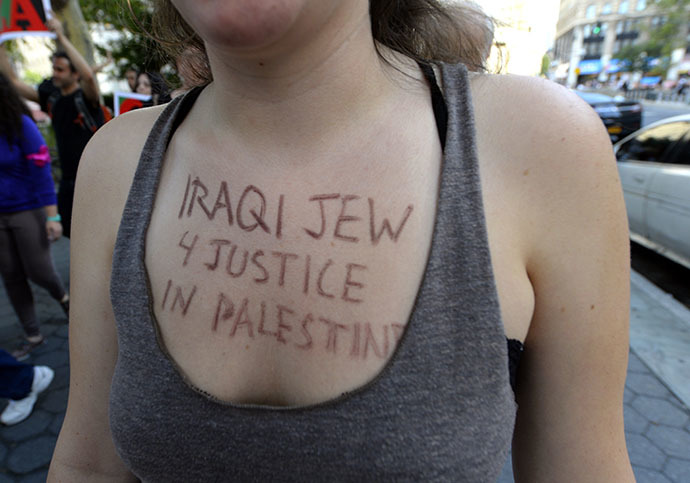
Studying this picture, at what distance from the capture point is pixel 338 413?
743 millimetres

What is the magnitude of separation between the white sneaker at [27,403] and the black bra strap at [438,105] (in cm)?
362

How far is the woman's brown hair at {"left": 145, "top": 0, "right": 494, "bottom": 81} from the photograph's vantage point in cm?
111

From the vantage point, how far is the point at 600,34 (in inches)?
2616

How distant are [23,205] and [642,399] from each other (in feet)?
16.2

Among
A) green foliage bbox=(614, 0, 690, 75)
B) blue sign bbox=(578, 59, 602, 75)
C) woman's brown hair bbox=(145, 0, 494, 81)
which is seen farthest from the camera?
blue sign bbox=(578, 59, 602, 75)

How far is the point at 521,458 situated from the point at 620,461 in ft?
0.58

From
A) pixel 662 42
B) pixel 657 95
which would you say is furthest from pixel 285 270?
pixel 662 42

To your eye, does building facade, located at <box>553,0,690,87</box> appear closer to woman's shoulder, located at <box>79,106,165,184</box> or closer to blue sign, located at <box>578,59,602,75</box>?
blue sign, located at <box>578,59,602,75</box>

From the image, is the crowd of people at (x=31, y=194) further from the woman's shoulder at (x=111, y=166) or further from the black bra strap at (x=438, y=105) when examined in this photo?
the black bra strap at (x=438, y=105)

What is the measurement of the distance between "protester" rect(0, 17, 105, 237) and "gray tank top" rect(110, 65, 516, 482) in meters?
3.92

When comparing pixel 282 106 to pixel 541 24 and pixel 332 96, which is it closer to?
pixel 332 96

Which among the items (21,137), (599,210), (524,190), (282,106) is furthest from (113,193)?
(21,137)

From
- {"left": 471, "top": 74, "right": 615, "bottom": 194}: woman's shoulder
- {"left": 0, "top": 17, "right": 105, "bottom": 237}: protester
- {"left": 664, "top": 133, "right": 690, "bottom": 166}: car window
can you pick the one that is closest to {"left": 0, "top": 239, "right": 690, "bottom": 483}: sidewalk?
{"left": 0, "top": 17, "right": 105, "bottom": 237}: protester

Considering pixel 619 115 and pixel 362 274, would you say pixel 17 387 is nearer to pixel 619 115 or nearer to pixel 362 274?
pixel 362 274
